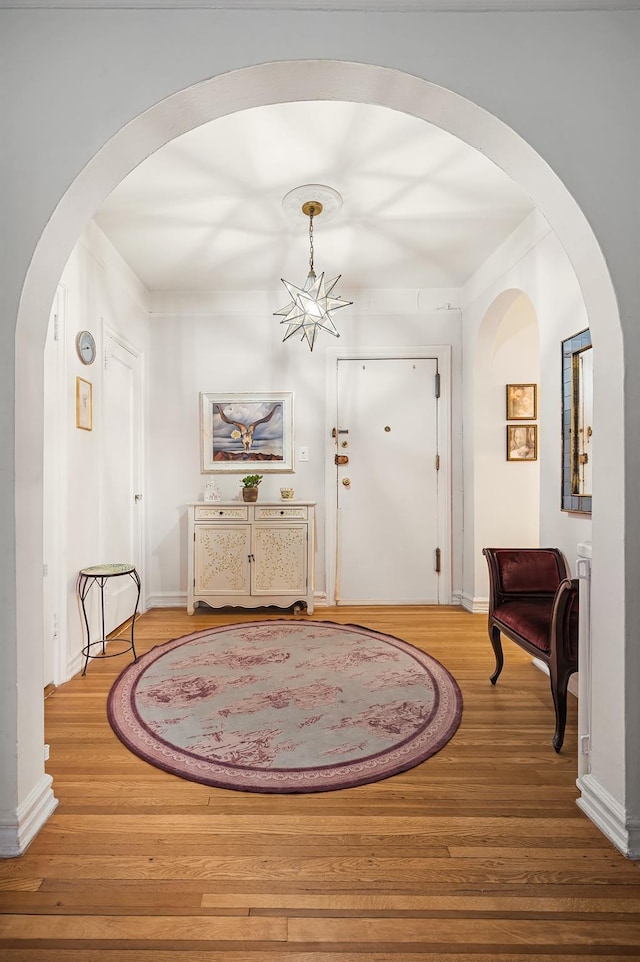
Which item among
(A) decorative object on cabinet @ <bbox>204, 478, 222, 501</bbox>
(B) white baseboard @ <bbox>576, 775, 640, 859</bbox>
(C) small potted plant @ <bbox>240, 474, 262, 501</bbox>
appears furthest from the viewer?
(A) decorative object on cabinet @ <bbox>204, 478, 222, 501</bbox>

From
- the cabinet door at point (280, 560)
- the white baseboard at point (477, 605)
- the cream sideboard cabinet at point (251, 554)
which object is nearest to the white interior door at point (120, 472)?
the cream sideboard cabinet at point (251, 554)

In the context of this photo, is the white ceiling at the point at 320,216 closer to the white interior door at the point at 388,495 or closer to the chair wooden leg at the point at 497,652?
the white interior door at the point at 388,495

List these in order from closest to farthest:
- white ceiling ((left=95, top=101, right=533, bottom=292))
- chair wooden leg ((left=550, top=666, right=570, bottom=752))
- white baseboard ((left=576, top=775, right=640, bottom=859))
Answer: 1. white baseboard ((left=576, top=775, right=640, bottom=859))
2. chair wooden leg ((left=550, top=666, right=570, bottom=752))
3. white ceiling ((left=95, top=101, right=533, bottom=292))

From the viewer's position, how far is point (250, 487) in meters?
4.27

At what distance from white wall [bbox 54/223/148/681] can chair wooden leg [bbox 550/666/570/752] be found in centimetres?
246

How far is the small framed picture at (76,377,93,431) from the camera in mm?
3096

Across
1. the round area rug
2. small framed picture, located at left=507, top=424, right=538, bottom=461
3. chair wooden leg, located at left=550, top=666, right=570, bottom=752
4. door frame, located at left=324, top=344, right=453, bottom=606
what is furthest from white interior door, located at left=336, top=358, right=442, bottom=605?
chair wooden leg, located at left=550, top=666, right=570, bottom=752

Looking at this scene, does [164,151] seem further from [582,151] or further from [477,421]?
[477,421]

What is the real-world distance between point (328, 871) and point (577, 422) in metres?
2.33

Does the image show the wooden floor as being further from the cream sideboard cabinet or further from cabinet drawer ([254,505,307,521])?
cabinet drawer ([254,505,307,521])

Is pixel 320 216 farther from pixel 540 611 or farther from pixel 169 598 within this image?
pixel 169 598

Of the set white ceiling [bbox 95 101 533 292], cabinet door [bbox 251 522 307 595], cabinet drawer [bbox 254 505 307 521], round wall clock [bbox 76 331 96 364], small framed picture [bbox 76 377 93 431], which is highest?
white ceiling [bbox 95 101 533 292]

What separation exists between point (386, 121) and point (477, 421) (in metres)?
2.36

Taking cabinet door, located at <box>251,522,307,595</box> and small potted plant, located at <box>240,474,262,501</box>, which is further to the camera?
small potted plant, located at <box>240,474,262,501</box>
